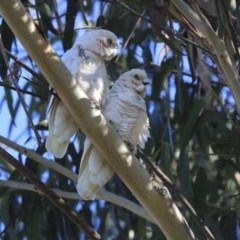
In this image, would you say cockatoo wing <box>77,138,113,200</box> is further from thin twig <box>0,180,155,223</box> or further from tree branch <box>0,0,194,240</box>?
thin twig <box>0,180,155,223</box>

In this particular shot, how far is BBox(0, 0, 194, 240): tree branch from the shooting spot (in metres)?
1.79

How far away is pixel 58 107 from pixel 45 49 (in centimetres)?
33

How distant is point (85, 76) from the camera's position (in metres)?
2.26

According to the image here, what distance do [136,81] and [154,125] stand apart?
1195 millimetres

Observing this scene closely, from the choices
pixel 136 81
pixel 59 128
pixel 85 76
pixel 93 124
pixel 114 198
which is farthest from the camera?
pixel 114 198

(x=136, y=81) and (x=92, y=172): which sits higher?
(x=136, y=81)

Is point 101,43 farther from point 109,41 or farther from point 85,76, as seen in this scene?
point 85,76

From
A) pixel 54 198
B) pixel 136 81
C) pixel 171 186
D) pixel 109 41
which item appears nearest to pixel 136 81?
pixel 136 81

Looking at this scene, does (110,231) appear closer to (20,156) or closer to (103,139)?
(20,156)

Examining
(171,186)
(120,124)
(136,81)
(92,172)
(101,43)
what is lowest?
(171,186)

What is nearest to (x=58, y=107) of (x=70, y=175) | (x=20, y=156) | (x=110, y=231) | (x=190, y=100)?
(x=70, y=175)

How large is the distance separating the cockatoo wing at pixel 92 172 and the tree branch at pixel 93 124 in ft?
0.36

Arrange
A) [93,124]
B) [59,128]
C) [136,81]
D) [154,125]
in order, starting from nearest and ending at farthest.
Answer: [93,124] < [59,128] < [136,81] < [154,125]

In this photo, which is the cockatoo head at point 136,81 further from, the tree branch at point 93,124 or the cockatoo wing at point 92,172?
the tree branch at point 93,124
